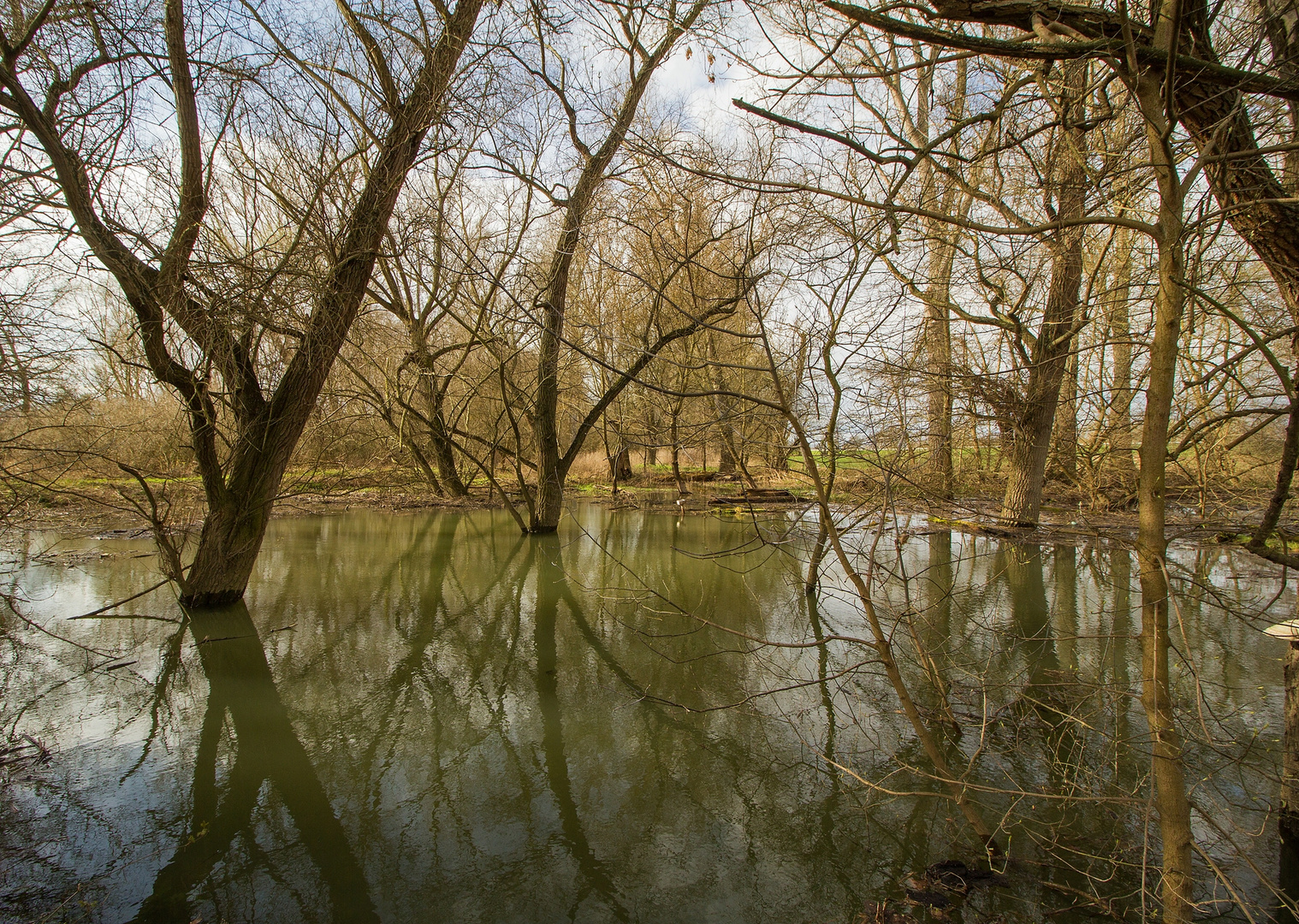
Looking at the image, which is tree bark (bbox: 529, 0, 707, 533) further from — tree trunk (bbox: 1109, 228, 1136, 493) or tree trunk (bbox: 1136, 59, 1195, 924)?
tree trunk (bbox: 1136, 59, 1195, 924)

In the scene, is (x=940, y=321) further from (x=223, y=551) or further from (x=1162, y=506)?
(x=223, y=551)

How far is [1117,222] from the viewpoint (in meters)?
2.11

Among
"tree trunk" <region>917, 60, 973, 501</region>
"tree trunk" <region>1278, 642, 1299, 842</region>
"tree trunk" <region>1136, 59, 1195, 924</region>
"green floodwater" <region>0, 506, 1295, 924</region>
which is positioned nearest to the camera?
"tree trunk" <region>1136, 59, 1195, 924</region>

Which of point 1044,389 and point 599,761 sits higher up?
point 1044,389

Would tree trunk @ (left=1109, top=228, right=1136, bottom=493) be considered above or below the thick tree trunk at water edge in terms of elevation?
above

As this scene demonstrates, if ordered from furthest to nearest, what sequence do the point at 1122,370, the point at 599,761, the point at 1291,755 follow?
the point at 1122,370
the point at 599,761
the point at 1291,755

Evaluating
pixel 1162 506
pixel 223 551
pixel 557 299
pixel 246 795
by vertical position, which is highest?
pixel 557 299

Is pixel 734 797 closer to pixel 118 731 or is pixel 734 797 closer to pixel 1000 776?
pixel 1000 776

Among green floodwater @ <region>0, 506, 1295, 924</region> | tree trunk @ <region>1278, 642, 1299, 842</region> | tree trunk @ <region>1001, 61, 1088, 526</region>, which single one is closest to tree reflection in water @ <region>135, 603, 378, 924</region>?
green floodwater @ <region>0, 506, 1295, 924</region>

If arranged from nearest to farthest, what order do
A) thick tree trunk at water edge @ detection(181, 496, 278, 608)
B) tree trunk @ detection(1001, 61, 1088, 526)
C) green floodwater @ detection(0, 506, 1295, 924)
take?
green floodwater @ detection(0, 506, 1295, 924)
tree trunk @ detection(1001, 61, 1088, 526)
thick tree trunk at water edge @ detection(181, 496, 278, 608)

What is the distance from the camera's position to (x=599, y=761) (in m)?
4.07

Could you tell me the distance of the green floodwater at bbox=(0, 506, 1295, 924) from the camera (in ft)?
9.42

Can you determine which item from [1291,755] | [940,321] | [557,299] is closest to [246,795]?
[1291,755]

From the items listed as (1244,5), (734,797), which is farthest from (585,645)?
(1244,5)
